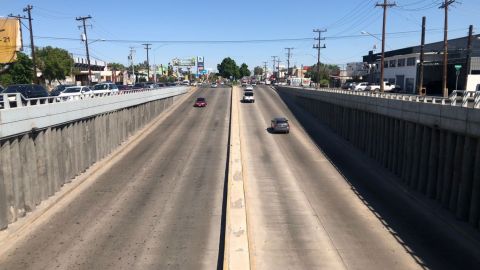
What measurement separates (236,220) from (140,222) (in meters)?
5.23

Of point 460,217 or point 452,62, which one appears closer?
point 460,217

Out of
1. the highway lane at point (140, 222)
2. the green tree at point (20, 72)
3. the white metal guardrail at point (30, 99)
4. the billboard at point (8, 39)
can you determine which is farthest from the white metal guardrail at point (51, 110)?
the green tree at point (20, 72)

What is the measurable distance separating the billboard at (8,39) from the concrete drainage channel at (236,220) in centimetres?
2955

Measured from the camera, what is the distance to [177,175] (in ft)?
110

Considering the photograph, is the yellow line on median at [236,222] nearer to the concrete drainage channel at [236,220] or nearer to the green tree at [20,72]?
the concrete drainage channel at [236,220]

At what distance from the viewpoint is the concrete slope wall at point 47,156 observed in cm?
2181

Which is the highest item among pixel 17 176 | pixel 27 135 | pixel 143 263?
pixel 27 135

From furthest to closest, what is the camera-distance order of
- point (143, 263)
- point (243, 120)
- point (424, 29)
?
point (243, 120)
point (424, 29)
point (143, 263)

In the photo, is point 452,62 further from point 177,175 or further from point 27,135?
point 27,135

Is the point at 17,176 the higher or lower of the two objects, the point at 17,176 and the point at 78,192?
the higher

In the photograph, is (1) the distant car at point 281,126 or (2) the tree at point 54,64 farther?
(2) the tree at point 54,64

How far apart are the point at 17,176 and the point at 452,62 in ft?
258

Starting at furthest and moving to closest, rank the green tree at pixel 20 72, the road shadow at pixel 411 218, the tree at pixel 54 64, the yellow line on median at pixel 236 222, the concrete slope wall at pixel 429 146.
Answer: the tree at pixel 54 64 → the green tree at pixel 20 72 → the concrete slope wall at pixel 429 146 → the road shadow at pixel 411 218 → the yellow line on median at pixel 236 222

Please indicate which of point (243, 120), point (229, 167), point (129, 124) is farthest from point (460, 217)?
point (243, 120)
